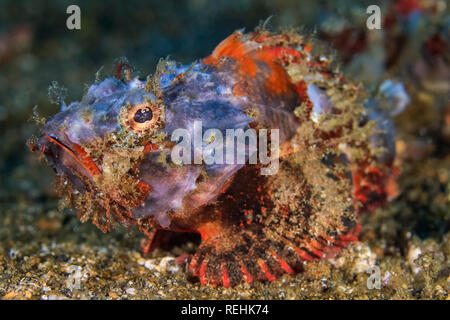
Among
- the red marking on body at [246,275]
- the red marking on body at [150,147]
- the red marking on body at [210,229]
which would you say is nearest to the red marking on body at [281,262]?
the red marking on body at [246,275]

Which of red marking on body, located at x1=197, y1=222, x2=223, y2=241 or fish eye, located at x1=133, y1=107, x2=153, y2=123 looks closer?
fish eye, located at x1=133, y1=107, x2=153, y2=123

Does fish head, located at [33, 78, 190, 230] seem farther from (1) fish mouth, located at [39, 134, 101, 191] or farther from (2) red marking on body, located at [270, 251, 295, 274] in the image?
(2) red marking on body, located at [270, 251, 295, 274]

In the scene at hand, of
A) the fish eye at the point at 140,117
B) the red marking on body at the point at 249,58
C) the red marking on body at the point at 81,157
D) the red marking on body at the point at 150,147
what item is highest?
the red marking on body at the point at 249,58

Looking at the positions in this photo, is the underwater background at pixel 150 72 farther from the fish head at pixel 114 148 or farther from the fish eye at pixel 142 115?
the fish eye at pixel 142 115

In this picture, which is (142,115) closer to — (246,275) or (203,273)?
(203,273)

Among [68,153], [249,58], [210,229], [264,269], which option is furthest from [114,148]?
[264,269]

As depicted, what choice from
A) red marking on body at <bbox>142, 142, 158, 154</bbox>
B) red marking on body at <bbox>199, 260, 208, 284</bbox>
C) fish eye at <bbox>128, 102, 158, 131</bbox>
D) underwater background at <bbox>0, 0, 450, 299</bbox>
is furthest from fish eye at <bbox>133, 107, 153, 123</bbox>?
red marking on body at <bbox>199, 260, 208, 284</bbox>

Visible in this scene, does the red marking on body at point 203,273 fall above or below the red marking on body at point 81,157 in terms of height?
below
